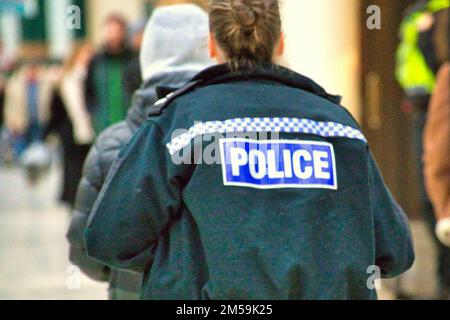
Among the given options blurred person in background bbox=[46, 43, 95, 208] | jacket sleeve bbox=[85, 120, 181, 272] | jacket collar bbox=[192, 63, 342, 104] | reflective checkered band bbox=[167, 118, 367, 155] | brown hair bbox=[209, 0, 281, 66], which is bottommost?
blurred person in background bbox=[46, 43, 95, 208]

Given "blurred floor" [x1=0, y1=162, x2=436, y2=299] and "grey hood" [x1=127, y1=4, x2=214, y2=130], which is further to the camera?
"blurred floor" [x1=0, y1=162, x2=436, y2=299]

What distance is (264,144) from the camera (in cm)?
292

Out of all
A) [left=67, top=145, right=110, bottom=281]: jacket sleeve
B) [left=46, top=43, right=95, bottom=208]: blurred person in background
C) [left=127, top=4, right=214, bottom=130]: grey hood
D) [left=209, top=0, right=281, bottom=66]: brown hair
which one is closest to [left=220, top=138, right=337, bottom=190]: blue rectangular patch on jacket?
[left=209, top=0, right=281, bottom=66]: brown hair

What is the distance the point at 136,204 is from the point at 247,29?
0.57 meters

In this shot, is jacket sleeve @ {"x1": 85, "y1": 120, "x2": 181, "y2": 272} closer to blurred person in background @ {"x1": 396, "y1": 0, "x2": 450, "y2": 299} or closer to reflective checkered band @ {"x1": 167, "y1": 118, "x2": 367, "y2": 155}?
reflective checkered band @ {"x1": 167, "y1": 118, "x2": 367, "y2": 155}

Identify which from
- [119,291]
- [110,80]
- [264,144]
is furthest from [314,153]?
[110,80]

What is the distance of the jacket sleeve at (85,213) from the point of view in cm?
368

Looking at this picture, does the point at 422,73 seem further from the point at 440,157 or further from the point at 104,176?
the point at 104,176

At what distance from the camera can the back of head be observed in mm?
3939

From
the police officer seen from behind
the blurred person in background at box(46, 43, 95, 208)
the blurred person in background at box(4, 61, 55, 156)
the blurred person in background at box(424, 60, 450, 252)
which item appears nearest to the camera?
the police officer seen from behind

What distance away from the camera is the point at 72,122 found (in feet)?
34.3

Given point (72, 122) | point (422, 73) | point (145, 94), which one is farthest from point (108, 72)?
point (145, 94)

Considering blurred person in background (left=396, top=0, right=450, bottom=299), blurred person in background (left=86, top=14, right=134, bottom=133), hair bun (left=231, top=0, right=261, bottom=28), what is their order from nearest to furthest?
hair bun (left=231, top=0, right=261, bottom=28) < blurred person in background (left=396, top=0, right=450, bottom=299) < blurred person in background (left=86, top=14, right=134, bottom=133)

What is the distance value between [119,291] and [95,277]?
138 mm
